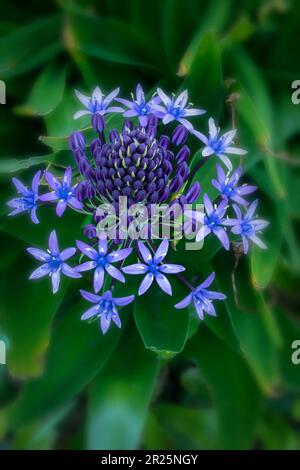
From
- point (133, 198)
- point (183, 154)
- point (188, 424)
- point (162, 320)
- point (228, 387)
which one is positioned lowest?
point (188, 424)

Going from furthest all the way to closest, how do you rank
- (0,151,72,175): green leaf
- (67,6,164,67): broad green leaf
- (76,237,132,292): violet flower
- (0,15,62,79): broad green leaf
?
(0,15,62,79): broad green leaf, (67,6,164,67): broad green leaf, (0,151,72,175): green leaf, (76,237,132,292): violet flower

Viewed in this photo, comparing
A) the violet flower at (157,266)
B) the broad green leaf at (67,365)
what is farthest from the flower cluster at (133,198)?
the broad green leaf at (67,365)

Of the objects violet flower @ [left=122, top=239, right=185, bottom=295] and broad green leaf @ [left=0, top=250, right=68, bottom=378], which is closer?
violet flower @ [left=122, top=239, right=185, bottom=295]

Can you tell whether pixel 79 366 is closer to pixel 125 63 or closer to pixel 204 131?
pixel 204 131

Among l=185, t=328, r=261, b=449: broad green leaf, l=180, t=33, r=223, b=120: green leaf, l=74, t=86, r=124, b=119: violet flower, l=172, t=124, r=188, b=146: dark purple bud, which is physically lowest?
l=185, t=328, r=261, b=449: broad green leaf

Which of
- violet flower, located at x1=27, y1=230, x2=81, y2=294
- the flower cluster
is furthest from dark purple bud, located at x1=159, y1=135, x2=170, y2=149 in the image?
violet flower, located at x1=27, y1=230, x2=81, y2=294

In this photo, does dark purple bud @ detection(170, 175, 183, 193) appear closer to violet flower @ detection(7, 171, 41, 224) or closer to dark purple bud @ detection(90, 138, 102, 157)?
dark purple bud @ detection(90, 138, 102, 157)

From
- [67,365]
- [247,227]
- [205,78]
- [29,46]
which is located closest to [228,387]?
[67,365]

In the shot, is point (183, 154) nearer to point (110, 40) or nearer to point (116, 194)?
point (116, 194)

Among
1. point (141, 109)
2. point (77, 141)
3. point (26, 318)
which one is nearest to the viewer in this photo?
point (77, 141)
